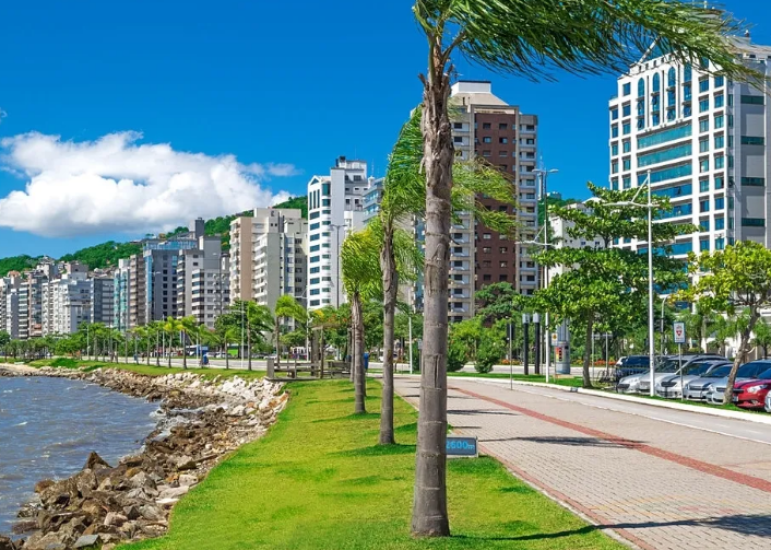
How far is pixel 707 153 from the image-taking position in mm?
102750

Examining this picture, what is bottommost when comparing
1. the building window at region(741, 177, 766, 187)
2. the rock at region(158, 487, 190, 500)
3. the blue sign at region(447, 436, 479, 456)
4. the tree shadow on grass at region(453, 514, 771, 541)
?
the rock at region(158, 487, 190, 500)

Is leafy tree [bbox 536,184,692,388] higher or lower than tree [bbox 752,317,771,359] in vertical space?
higher

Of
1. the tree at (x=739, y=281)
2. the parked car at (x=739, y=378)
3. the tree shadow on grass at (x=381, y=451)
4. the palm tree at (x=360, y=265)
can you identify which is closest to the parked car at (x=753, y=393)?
the tree at (x=739, y=281)

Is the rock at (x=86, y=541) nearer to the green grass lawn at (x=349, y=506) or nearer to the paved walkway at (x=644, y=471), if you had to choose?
the green grass lawn at (x=349, y=506)

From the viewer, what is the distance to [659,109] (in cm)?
11044

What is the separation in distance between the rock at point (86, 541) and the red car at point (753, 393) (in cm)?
2239

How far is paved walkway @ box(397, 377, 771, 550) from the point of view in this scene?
1135 centimetres

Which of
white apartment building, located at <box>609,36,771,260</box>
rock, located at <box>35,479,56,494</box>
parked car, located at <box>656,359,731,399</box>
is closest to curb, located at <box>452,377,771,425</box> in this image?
parked car, located at <box>656,359,731,399</box>

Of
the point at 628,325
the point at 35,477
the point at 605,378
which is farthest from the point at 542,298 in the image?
the point at 35,477

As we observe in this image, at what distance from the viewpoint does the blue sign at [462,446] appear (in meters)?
17.5

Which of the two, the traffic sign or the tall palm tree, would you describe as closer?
the tall palm tree

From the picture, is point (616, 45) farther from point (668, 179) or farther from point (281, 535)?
point (668, 179)

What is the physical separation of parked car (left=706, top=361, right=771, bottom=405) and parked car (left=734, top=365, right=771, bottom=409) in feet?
9.28

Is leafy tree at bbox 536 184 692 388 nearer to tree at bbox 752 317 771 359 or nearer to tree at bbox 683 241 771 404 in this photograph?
tree at bbox 683 241 771 404
